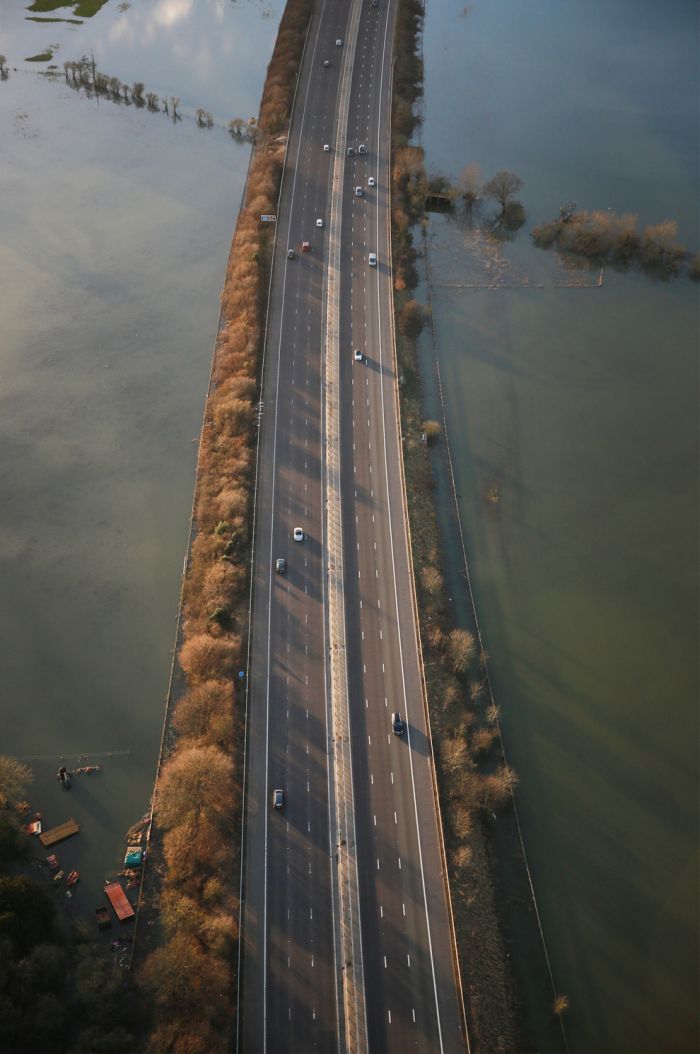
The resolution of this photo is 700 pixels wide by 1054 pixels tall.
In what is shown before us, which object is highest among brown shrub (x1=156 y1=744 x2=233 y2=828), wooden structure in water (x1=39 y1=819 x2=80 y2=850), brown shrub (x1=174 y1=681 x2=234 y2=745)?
brown shrub (x1=174 y1=681 x2=234 y2=745)

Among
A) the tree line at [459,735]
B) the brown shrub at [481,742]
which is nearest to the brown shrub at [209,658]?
the tree line at [459,735]

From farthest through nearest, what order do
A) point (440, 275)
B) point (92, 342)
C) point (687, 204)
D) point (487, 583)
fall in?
1. point (687, 204)
2. point (440, 275)
3. point (92, 342)
4. point (487, 583)

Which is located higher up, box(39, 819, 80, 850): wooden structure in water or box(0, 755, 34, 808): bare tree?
box(0, 755, 34, 808): bare tree

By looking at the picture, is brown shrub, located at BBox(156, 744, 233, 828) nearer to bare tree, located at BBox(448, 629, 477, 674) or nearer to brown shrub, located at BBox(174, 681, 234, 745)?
brown shrub, located at BBox(174, 681, 234, 745)

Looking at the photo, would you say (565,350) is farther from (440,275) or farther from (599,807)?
(599,807)

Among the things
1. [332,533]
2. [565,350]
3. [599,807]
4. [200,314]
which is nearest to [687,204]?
[565,350]

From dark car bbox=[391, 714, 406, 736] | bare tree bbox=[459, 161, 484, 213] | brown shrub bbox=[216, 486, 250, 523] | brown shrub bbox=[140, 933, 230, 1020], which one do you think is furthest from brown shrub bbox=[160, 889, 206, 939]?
bare tree bbox=[459, 161, 484, 213]

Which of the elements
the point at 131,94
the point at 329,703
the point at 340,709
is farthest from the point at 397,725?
the point at 131,94
